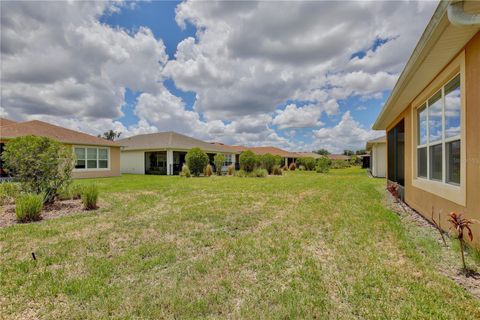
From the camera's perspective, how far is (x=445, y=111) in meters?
5.03

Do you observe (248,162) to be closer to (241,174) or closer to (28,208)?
(241,174)

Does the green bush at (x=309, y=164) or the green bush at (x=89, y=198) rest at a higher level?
the green bush at (x=309, y=164)

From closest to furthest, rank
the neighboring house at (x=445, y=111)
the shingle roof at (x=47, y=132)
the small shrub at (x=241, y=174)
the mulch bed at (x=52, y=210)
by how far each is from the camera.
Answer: the neighboring house at (x=445, y=111)
the mulch bed at (x=52, y=210)
the shingle roof at (x=47, y=132)
the small shrub at (x=241, y=174)

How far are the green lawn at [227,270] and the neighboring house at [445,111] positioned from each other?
1.10 m

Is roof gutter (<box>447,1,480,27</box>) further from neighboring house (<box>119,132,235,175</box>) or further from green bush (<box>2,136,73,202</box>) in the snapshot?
neighboring house (<box>119,132,235,175</box>)

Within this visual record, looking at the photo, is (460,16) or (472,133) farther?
(472,133)

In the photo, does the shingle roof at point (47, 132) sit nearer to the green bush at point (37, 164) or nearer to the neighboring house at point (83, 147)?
the neighboring house at point (83, 147)

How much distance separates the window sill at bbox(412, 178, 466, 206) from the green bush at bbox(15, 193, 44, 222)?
9.86m

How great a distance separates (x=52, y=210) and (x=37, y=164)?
1577mm

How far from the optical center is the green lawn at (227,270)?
2598mm

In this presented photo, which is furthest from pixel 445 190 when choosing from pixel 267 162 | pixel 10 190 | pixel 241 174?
pixel 267 162

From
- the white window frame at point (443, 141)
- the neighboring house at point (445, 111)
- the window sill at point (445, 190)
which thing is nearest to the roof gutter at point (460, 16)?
the neighboring house at point (445, 111)

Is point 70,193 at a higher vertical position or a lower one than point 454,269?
higher

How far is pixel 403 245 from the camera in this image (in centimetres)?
434
